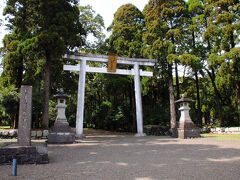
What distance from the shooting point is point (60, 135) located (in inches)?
326

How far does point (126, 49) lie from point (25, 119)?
12.6 meters

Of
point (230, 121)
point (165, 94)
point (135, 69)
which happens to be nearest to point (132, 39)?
point (135, 69)

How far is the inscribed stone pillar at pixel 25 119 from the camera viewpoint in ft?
15.5

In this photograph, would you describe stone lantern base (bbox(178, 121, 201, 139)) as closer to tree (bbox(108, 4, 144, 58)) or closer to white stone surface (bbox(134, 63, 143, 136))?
white stone surface (bbox(134, 63, 143, 136))

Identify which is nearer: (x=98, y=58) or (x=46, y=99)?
(x=46, y=99)

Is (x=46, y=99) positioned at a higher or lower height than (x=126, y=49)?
lower

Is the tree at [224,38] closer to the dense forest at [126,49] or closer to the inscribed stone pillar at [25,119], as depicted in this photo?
the dense forest at [126,49]

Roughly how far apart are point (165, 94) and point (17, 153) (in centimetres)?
1553

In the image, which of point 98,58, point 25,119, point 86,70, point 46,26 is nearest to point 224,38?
point 98,58

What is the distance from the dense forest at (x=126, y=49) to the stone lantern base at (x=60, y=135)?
113 inches

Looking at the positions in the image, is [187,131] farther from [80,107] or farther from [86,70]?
[86,70]

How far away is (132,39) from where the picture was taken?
16.6 meters

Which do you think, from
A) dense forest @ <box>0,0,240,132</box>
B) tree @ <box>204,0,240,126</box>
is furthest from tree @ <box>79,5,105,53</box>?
tree @ <box>204,0,240,126</box>

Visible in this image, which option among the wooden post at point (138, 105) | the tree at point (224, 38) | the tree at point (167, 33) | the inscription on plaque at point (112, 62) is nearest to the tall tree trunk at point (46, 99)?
the inscription on plaque at point (112, 62)
